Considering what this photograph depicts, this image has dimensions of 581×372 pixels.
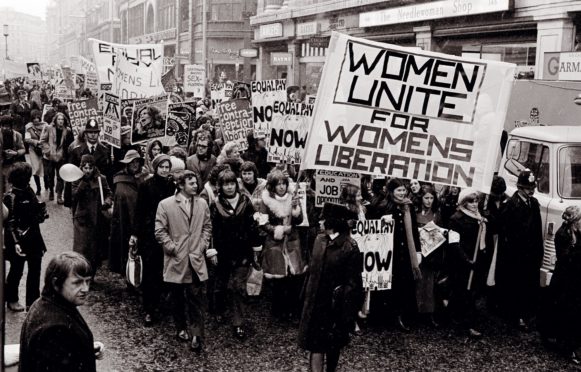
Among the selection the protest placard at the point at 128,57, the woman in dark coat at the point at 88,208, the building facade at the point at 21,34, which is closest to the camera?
the woman in dark coat at the point at 88,208

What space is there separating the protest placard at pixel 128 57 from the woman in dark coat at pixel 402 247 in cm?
814

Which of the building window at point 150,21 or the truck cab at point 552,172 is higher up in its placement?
the building window at point 150,21

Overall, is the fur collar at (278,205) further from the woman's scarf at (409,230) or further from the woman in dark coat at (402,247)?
the woman's scarf at (409,230)

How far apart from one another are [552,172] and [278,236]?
127 inches

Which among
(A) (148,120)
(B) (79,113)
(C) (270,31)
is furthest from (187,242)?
(C) (270,31)

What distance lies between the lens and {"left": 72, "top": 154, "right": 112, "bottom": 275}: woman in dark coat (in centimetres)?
830

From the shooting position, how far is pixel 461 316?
7.46 m

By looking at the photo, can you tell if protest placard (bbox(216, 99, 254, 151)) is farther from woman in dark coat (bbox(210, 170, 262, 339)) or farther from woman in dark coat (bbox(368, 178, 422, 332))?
woman in dark coat (bbox(368, 178, 422, 332))

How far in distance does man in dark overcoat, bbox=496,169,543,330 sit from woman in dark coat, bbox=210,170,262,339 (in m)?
2.56

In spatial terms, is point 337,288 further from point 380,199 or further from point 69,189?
point 69,189

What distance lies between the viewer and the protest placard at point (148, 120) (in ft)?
34.7

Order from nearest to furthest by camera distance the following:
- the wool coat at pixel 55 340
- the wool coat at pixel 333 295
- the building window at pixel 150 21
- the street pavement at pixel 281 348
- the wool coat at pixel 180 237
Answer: the wool coat at pixel 55 340, the wool coat at pixel 333 295, the street pavement at pixel 281 348, the wool coat at pixel 180 237, the building window at pixel 150 21

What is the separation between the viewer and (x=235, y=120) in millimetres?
11180

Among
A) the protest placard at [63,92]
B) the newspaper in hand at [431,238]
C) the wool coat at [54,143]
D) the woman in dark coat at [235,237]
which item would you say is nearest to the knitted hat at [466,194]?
the newspaper in hand at [431,238]
